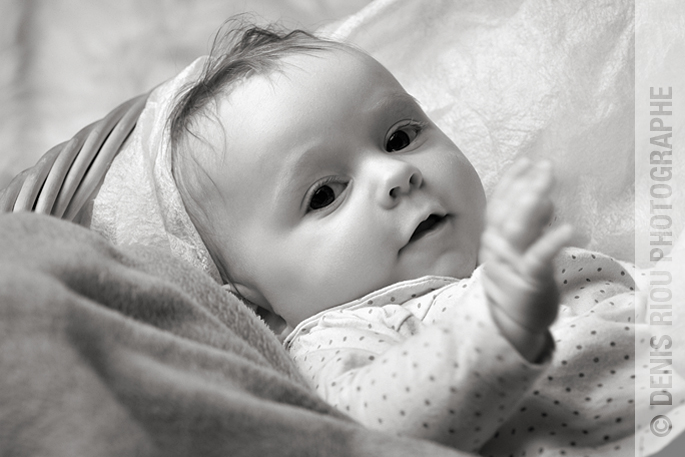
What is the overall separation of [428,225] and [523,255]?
43 cm

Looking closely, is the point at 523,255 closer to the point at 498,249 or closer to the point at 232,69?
the point at 498,249

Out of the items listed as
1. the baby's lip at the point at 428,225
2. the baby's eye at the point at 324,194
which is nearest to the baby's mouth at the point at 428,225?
the baby's lip at the point at 428,225

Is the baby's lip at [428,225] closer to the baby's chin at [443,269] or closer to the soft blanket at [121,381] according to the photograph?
the baby's chin at [443,269]

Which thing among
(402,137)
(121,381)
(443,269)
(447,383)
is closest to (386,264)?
(443,269)

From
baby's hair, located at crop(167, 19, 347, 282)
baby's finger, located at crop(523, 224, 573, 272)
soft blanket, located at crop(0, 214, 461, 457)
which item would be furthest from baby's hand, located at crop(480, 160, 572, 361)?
baby's hair, located at crop(167, 19, 347, 282)

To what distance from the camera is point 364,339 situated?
830mm

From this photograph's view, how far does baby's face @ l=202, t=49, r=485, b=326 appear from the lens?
945 millimetres

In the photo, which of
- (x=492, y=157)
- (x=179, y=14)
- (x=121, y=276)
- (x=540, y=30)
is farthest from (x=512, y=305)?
(x=179, y=14)

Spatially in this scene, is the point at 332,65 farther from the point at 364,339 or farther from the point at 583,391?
the point at 583,391

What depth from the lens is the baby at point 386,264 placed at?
1.97 ft

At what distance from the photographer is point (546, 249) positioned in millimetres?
A: 530

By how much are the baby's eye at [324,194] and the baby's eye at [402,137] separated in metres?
0.10

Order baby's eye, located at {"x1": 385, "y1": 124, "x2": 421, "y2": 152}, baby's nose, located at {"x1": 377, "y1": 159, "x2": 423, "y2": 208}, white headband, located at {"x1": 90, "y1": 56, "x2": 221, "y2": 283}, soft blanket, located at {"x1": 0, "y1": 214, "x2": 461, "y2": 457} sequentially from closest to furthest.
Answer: soft blanket, located at {"x1": 0, "y1": 214, "x2": 461, "y2": 457}, baby's nose, located at {"x1": 377, "y1": 159, "x2": 423, "y2": 208}, baby's eye, located at {"x1": 385, "y1": 124, "x2": 421, "y2": 152}, white headband, located at {"x1": 90, "y1": 56, "x2": 221, "y2": 283}

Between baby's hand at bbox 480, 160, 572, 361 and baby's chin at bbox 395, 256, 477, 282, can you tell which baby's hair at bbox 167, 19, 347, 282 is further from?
baby's hand at bbox 480, 160, 572, 361
